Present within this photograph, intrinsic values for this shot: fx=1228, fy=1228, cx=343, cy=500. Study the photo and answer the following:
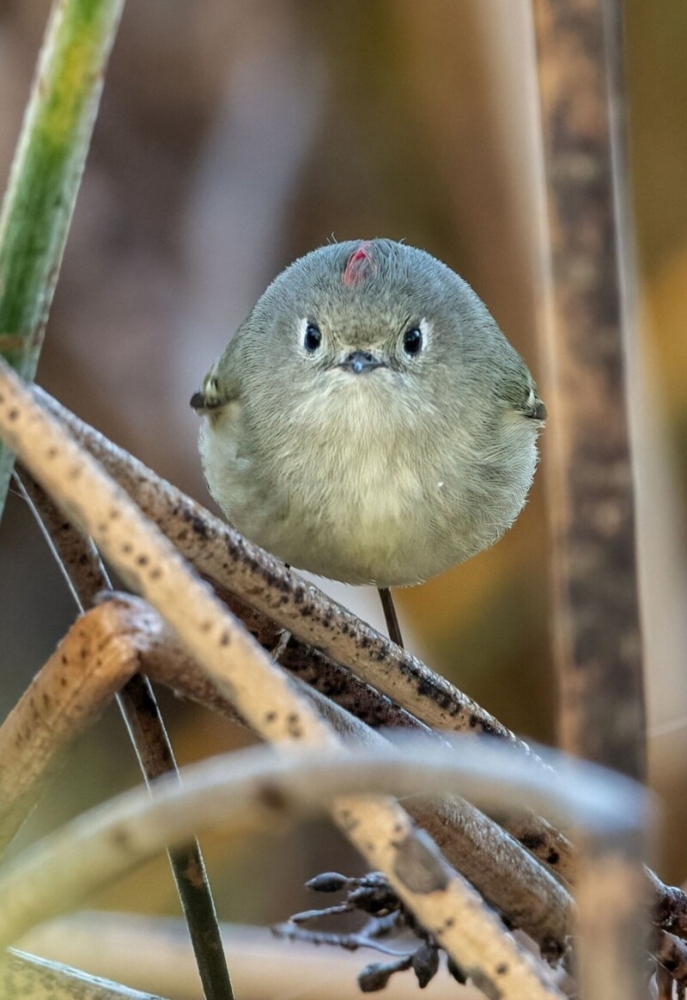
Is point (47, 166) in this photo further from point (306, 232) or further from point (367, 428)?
point (306, 232)

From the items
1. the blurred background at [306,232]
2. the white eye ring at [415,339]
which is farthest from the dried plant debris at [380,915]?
the blurred background at [306,232]

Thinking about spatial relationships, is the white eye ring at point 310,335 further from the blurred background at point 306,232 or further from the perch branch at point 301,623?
the blurred background at point 306,232

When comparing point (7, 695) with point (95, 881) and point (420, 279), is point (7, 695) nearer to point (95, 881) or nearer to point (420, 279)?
point (420, 279)

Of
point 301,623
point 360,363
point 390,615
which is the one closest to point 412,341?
point 360,363

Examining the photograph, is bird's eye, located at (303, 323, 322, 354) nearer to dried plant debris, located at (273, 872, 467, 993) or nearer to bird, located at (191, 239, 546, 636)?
bird, located at (191, 239, 546, 636)

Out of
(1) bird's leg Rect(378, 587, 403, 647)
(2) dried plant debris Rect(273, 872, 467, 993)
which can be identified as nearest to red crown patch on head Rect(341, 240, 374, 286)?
(1) bird's leg Rect(378, 587, 403, 647)

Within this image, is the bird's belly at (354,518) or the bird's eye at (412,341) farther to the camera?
the bird's eye at (412,341)

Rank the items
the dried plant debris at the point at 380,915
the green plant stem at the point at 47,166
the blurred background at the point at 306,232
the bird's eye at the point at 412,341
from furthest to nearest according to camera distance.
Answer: the blurred background at the point at 306,232, the bird's eye at the point at 412,341, the dried plant debris at the point at 380,915, the green plant stem at the point at 47,166
